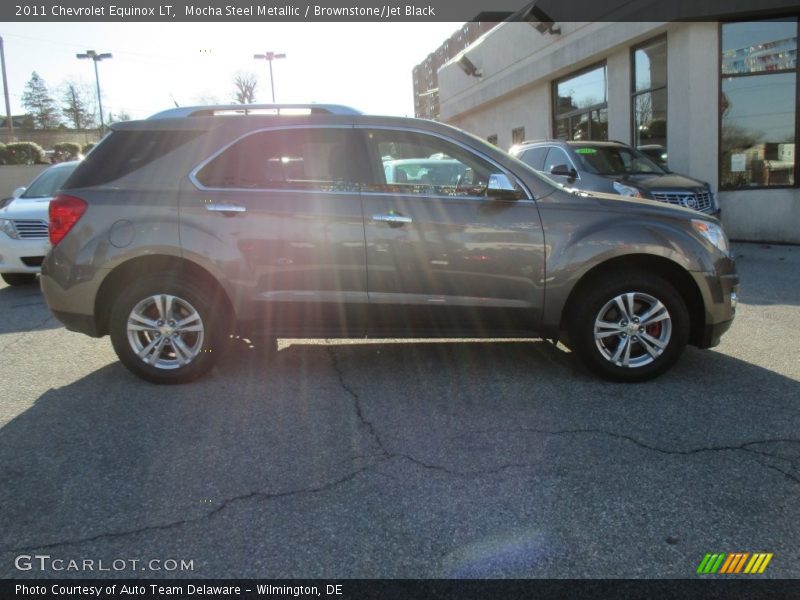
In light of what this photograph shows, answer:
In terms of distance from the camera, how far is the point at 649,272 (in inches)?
179

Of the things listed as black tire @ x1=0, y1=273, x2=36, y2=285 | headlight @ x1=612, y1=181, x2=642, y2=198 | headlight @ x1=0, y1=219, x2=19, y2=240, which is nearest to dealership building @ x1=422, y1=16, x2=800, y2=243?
headlight @ x1=612, y1=181, x2=642, y2=198

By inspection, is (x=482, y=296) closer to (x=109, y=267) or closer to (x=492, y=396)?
(x=492, y=396)

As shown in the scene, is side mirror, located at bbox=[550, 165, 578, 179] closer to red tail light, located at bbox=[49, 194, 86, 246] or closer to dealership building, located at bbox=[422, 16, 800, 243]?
dealership building, located at bbox=[422, 16, 800, 243]

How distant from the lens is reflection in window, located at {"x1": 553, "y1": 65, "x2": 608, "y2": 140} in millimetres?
15578

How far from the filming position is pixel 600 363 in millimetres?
4496

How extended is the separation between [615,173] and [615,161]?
1.54 feet

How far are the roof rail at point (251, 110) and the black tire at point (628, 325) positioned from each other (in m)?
2.22

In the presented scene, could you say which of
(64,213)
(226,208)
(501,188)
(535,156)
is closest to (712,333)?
(501,188)

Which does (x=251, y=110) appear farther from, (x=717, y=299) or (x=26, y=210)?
(x=26, y=210)

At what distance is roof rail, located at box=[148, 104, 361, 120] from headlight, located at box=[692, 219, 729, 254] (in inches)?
103

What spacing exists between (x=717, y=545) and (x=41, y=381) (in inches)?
186

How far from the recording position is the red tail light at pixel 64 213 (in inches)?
176
